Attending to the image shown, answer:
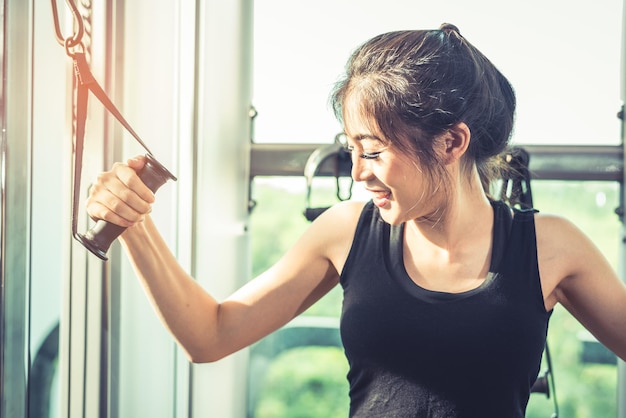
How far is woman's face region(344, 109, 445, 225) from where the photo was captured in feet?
3.08

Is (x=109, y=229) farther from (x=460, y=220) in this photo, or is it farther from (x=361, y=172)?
(x=460, y=220)

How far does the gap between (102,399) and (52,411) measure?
0.25ft

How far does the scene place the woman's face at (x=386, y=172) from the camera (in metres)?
0.94

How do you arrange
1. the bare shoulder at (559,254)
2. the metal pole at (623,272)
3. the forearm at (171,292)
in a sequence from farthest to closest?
the metal pole at (623,272) < the bare shoulder at (559,254) < the forearm at (171,292)

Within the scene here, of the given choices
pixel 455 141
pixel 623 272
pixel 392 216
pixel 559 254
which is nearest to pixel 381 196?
pixel 392 216

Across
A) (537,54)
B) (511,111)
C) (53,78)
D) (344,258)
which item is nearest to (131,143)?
(53,78)

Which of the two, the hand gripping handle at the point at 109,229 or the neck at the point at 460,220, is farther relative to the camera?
the neck at the point at 460,220

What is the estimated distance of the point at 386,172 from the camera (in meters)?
0.93

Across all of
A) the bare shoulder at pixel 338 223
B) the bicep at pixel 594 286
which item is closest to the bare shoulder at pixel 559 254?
the bicep at pixel 594 286

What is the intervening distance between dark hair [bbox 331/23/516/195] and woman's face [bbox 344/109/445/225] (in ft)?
0.05

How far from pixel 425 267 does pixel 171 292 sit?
0.39 metres

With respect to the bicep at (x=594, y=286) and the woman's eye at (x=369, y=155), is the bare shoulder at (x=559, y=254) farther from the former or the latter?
the woman's eye at (x=369, y=155)

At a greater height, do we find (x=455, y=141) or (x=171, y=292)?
(x=455, y=141)

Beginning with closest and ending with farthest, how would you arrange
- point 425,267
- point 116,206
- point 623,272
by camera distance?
point 116,206
point 425,267
point 623,272
